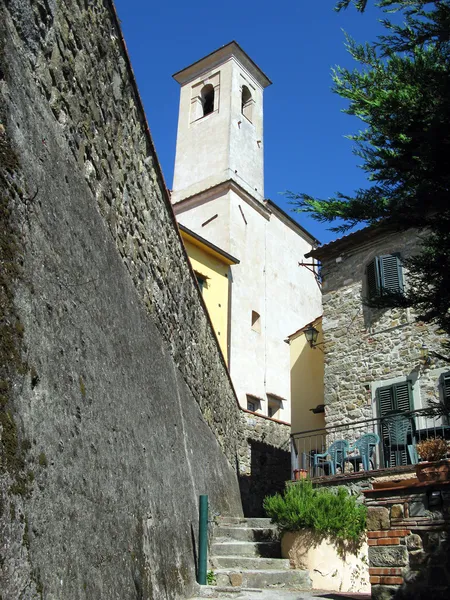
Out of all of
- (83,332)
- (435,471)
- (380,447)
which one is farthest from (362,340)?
(83,332)

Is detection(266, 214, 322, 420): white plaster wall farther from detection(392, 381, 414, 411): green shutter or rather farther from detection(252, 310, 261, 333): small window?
detection(392, 381, 414, 411): green shutter

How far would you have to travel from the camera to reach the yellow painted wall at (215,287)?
18.5m

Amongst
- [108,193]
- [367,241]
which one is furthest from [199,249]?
[108,193]

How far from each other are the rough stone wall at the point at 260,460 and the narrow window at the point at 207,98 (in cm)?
1422

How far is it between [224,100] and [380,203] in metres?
19.2

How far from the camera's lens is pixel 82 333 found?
12.6 feet

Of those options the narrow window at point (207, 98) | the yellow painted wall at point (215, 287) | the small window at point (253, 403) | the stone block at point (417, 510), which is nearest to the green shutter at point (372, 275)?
the yellow painted wall at point (215, 287)

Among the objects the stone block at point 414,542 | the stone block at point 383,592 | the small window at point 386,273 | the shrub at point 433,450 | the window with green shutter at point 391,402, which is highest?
the small window at point 386,273

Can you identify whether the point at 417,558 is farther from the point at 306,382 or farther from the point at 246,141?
the point at 246,141

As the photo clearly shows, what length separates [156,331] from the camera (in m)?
6.62

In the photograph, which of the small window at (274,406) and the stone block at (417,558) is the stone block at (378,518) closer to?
the stone block at (417,558)

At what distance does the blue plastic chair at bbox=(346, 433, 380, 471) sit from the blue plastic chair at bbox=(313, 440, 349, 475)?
198 mm

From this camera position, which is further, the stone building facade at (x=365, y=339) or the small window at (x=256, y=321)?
the small window at (x=256, y=321)

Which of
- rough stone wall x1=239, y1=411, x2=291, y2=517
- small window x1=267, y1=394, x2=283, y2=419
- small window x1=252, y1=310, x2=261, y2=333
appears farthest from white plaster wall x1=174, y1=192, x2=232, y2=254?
rough stone wall x1=239, y1=411, x2=291, y2=517
